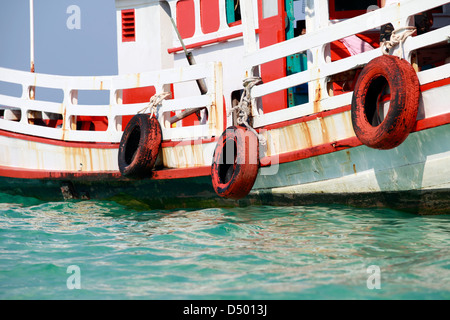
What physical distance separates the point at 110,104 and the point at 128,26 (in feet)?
6.74

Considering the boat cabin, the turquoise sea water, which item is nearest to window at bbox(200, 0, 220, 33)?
the boat cabin

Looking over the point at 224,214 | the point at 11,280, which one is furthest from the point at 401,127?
the point at 11,280

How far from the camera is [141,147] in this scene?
8297 mm

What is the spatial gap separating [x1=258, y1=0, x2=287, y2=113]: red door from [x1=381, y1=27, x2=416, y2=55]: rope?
193cm

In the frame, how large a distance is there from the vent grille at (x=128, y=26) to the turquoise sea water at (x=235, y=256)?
4028 millimetres

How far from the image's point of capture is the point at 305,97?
887 cm

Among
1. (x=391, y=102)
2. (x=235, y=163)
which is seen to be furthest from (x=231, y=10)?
(x=391, y=102)

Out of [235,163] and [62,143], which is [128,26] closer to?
[62,143]

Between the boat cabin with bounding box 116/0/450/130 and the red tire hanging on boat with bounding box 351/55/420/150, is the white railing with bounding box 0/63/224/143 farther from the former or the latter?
the red tire hanging on boat with bounding box 351/55/420/150

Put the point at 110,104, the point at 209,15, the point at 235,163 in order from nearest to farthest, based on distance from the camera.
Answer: the point at 235,163 < the point at 110,104 < the point at 209,15

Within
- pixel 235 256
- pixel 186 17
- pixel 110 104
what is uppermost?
pixel 186 17

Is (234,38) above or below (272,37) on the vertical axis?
above
